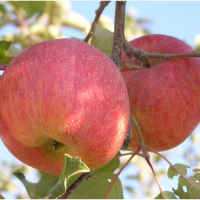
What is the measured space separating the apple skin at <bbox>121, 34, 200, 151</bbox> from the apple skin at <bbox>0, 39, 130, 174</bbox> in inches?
12.5

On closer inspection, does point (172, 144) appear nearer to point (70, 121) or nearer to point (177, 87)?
point (177, 87)

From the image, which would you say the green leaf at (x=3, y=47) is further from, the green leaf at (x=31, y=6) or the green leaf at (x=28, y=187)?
the green leaf at (x=31, y=6)

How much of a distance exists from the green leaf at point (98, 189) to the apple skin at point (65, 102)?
0.40 meters

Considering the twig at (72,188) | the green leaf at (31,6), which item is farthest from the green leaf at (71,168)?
the green leaf at (31,6)

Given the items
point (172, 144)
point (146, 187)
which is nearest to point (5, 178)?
point (146, 187)

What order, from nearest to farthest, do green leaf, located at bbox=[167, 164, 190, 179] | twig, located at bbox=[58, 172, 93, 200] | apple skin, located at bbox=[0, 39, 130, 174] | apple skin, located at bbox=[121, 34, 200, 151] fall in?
apple skin, located at bbox=[0, 39, 130, 174], twig, located at bbox=[58, 172, 93, 200], apple skin, located at bbox=[121, 34, 200, 151], green leaf, located at bbox=[167, 164, 190, 179]

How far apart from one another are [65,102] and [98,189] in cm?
66

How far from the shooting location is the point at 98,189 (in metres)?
1.58

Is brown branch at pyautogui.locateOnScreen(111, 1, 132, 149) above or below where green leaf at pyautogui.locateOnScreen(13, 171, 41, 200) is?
above

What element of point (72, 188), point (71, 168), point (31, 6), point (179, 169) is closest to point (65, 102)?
point (71, 168)

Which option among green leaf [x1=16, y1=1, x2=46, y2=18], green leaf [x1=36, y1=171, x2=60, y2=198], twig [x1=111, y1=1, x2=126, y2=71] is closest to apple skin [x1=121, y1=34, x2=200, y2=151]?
twig [x1=111, y1=1, x2=126, y2=71]

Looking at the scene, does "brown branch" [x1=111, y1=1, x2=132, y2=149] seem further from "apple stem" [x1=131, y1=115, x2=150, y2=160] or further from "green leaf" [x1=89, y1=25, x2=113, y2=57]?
"green leaf" [x1=89, y1=25, x2=113, y2=57]

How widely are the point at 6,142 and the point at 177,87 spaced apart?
0.71 m

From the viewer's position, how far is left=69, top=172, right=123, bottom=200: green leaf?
155 centimetres
